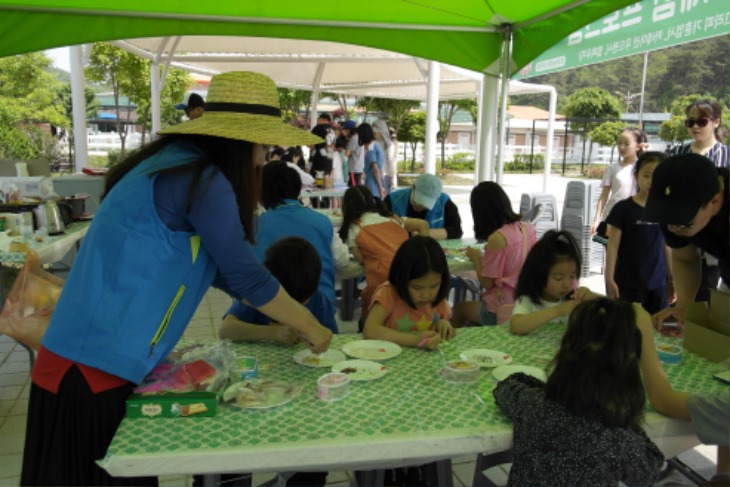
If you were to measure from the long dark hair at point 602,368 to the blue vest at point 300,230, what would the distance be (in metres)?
1.66

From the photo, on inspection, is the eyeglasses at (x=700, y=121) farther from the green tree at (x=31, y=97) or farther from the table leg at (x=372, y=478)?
the green tree at (x=31, y=97)

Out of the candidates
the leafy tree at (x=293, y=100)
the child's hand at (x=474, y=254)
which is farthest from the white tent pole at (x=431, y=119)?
the leafy tree at (x=293, y=100)

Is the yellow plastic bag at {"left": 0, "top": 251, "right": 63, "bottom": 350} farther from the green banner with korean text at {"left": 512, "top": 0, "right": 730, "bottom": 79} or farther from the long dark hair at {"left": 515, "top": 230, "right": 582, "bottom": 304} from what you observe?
the green banner with korean text at {"left": 512, "top": 0, "right": 730, "bottom": 79}

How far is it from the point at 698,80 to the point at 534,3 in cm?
2837

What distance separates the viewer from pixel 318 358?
197 centimetres

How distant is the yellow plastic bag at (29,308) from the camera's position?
192 centimetres

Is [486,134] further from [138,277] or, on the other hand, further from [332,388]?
[138,277]

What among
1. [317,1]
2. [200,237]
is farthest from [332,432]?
[317,1]

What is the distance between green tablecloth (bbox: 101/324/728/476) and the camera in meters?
1.35

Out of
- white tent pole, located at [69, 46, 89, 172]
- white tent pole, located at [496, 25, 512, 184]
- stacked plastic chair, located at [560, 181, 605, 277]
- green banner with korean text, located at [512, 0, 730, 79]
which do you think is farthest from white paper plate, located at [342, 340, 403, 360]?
A: white tent pole, located at [69, 46, 89, 172]

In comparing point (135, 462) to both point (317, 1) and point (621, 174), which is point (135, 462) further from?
point (621, 174)

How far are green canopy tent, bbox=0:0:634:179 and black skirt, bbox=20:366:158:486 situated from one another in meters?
2.95

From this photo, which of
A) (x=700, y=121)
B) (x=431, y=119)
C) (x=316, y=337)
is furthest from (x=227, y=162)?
(x=431, y=119)

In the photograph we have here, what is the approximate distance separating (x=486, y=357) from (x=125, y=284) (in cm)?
123
